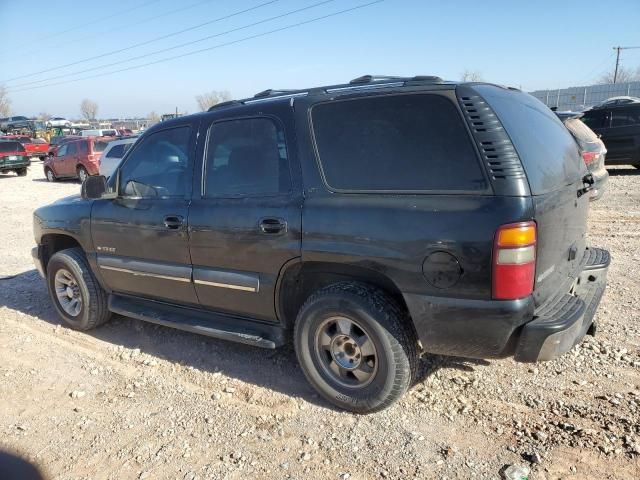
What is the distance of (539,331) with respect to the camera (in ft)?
8.44

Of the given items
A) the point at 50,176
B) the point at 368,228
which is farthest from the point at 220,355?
the point at 50,176

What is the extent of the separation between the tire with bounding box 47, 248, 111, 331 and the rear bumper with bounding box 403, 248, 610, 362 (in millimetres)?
3152

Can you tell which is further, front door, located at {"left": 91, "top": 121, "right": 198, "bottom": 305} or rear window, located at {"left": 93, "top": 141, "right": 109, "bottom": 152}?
rear window, located at {"left": 93, "top": 141, "right": 109, "bottom": 152}

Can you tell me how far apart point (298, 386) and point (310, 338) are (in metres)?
0.53

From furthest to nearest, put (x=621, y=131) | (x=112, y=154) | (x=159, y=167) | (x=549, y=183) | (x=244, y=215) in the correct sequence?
(x=112, y=154) < (x=621, y=131) < (x=159, y=167) < (x=244, y=215) < (x=549, y=183)

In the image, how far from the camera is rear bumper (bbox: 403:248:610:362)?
2.58m

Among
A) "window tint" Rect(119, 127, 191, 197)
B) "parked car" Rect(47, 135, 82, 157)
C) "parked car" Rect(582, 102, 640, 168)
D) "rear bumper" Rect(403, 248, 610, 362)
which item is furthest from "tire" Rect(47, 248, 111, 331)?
"parked car" Rect(47, 135, 82, 157)

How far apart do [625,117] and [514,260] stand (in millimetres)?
12042

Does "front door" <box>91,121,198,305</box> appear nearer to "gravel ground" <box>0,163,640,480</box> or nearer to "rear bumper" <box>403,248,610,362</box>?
"gravel ground" <box>0,163,640,480</box>

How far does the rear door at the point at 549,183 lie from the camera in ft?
8.67

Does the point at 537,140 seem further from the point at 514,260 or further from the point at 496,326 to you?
the point at 496,326

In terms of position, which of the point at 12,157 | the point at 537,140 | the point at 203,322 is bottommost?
the point at 203,322

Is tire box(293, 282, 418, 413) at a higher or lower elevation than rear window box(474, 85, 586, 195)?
lower

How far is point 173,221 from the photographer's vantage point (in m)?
3.74
